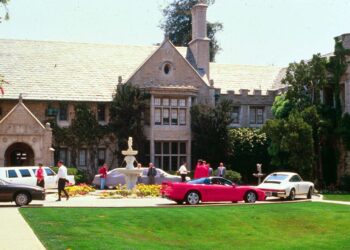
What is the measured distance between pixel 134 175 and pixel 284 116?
1483cm

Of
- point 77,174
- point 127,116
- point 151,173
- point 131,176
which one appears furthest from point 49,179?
point 127,116

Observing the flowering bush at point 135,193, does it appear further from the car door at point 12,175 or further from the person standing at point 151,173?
the car door at point 12,175

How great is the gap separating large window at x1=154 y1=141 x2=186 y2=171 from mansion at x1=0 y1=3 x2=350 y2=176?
0.07m

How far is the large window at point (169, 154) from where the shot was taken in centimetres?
4366

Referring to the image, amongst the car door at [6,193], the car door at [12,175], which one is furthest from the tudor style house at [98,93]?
the car door at [6,193]

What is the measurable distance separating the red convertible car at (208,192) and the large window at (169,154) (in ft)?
54.5

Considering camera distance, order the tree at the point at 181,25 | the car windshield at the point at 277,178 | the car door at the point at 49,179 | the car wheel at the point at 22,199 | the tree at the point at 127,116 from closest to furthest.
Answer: the car wheel at the point at 22,199, the car windshield at the point at 277,178, the car door at the point at 49,179, the tree at the point at 127,116, the tree at the point at 181,25

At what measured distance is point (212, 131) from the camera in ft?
140

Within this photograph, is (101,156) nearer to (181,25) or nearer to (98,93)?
(98,93)

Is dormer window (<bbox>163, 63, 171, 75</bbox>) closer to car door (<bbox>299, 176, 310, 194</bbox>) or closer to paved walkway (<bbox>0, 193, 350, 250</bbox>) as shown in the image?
car door (<bbox>299, 176, 310, 194</bbox>)

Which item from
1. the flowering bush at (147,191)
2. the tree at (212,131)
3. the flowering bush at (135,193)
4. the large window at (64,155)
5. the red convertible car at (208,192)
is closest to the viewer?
the red convertible car at (208,192)

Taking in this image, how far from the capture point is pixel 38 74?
43844 millimetres

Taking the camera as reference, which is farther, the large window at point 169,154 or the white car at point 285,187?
the large window at point 169,154

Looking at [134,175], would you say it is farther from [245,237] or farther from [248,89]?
[248,89]
